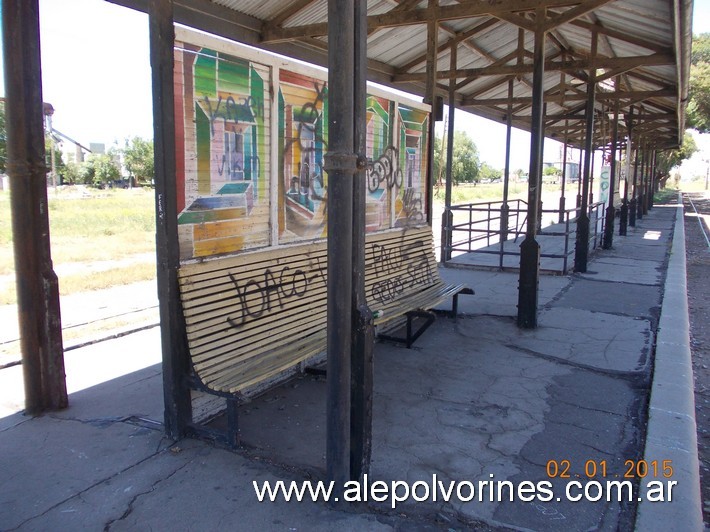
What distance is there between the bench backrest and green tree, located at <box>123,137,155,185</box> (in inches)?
2785

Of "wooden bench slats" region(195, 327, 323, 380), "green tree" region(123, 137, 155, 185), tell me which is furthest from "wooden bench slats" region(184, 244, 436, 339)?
"green tree" region(123, 137, 155, 185)

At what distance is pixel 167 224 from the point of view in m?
3.51

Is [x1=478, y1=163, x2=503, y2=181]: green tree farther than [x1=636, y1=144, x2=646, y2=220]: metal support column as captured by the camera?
Yes

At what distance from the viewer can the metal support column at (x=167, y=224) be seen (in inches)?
133

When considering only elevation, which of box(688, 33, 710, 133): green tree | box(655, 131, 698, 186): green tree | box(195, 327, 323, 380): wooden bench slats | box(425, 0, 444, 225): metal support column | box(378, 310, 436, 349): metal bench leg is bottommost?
box(378, 310, 436, 349): metal bench leg

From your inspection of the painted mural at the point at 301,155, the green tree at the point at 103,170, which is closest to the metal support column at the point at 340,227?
the painted mural at the point at 301,155

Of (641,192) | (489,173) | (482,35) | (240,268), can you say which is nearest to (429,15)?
(482,35)

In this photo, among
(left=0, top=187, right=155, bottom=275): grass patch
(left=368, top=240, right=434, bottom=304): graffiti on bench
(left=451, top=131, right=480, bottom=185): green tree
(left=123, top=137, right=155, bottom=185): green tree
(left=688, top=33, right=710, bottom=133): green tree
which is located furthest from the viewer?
(left=451, top=131, right=480, bottom=185): green tree

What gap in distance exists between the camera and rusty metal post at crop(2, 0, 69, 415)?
380 centimetres

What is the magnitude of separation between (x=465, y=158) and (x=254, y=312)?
8370 centimetres

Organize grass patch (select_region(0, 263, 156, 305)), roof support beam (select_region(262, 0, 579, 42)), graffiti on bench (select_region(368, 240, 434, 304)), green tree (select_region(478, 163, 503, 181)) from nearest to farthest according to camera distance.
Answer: graffiti on bench (select_region(368, 240, 434, 304)) < roof support beam (select_region(262, 0, 579, 42)) < grass patch (select_region(0, 263, 156, 305)) < green tree (select_region(478, 163, 503, 181))

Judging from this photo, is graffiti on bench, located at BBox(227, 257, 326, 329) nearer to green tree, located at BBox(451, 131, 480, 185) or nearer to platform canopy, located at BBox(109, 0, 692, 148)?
platform canopy, located at BBox(109, 0, 692, 148)

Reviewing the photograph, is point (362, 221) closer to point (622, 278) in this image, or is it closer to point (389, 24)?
point (389, 24)

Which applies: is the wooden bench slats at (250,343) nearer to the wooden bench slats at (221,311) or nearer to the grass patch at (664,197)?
the wooden bench slats at (221,311)
